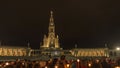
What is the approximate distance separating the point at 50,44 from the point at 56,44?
3492 mm

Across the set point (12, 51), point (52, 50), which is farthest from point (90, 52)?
point (12, 51)

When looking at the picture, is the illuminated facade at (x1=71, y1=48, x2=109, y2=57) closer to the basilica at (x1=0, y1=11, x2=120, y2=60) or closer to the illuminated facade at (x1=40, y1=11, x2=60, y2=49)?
the basilica at (x1=0, y1=11, x2=120, y2=60)

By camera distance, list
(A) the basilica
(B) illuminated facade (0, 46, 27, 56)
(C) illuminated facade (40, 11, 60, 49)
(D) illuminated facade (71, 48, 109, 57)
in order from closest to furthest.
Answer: (B) illuminated facade (0, 46, 27, 56) → (A) the basilica → (D) illuminated facade (71, 48, 109, 57) → (C) illuminated facade (40, 11, 60, 49)

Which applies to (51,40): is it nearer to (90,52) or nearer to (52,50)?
(52,50)

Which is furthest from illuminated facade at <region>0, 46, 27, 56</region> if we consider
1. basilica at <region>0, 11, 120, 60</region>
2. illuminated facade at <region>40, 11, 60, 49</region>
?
illuminated facade at <region>40, 11, 60, 49</region>

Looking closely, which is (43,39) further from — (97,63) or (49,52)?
(97,63)

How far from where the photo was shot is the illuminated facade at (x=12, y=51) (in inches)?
4551

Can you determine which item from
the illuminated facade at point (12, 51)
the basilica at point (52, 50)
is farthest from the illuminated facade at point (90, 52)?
the illuminated facade at point (12, 51)

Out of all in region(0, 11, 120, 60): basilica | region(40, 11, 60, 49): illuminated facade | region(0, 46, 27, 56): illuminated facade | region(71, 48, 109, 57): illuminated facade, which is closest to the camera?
region(0, 46, 27, 56): illuminated facade

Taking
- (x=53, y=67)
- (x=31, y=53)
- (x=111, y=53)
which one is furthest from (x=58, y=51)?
(x=53, y=67)

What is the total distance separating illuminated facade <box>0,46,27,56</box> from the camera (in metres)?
116

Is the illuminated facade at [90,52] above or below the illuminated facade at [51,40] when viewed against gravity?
below

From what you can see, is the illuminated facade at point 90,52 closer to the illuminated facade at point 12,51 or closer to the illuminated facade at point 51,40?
the illuminated facade at point 51,40

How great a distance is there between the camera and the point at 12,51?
397ft
